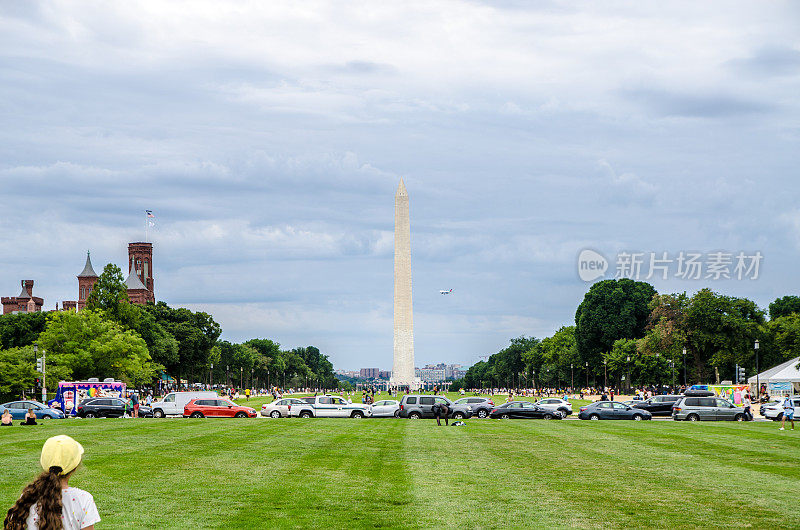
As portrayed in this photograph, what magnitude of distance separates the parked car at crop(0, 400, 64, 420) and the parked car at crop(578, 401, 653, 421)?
34010 mm

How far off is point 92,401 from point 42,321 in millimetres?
72929

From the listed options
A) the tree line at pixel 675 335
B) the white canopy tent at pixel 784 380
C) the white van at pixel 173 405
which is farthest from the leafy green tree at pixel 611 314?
the white van at pixel 173 405

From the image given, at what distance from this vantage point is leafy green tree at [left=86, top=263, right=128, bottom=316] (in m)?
104

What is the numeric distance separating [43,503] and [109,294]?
103 metres

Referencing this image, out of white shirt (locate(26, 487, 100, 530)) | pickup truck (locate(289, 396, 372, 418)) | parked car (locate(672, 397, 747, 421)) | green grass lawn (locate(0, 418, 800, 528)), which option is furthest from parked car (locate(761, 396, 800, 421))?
white shirt (locate(26, 487, 100, 530))

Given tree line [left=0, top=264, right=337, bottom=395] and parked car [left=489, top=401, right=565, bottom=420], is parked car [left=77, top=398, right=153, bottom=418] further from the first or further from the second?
parked car [left=489, top=401, right=565, bottom=420]

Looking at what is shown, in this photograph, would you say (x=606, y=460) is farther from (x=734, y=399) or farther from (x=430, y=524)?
(x=734, y=399)

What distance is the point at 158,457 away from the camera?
89.6 feet

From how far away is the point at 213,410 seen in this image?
58938 millimetres

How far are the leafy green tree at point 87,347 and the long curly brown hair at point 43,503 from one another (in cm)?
8576

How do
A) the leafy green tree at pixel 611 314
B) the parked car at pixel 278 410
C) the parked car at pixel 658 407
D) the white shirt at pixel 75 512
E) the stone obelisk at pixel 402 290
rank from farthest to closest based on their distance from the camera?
the leafy green tree at pixel 611 314 < the stone obelisk at pixel 402 290 < the parked car at pixel 658 407 < the parked car at pixel 278 410 < the white shirt at pixel 75 512

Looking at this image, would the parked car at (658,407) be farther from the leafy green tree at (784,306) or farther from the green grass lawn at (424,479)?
the leafy green tree at (784,306)

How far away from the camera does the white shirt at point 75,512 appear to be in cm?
707

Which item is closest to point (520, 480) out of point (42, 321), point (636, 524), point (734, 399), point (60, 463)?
point (636, 524)
